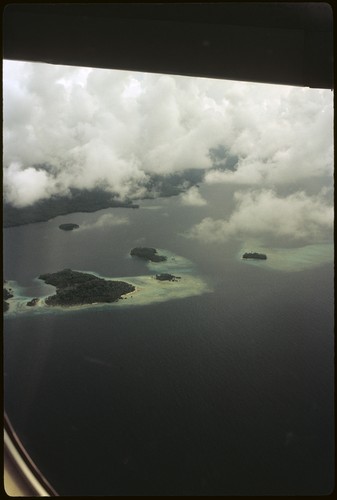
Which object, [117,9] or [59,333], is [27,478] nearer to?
[117,9]

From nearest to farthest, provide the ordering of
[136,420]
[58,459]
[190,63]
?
[190,63], [58,459], [136,420]

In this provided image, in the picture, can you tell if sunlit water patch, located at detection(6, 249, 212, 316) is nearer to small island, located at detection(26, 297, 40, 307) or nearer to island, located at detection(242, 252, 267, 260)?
small island, located at detection(26, 297, 40, 307)

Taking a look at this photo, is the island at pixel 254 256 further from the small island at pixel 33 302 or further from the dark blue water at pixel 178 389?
the small island at pixel 33 302

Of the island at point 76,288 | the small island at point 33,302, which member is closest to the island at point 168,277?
the island at point 76,288

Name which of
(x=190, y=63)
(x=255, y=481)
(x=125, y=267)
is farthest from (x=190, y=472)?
(x=190, y=63)

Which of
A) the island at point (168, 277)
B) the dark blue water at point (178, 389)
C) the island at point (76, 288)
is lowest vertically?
the dark blue water at point (178, 389)

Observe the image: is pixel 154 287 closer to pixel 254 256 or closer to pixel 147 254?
pixel 147 254
